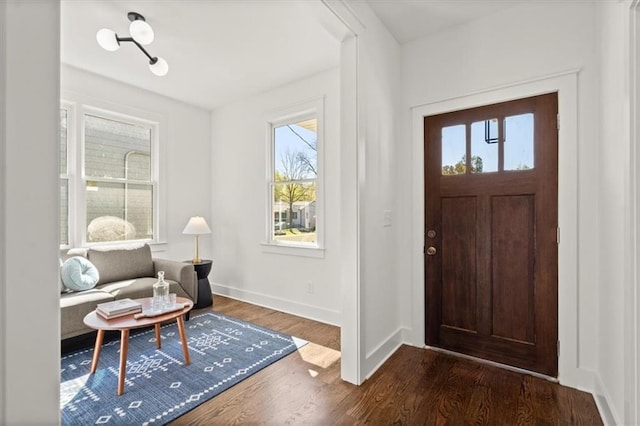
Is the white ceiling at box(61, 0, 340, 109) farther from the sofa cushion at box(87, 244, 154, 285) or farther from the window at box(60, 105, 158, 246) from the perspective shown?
the sofa cushion at box(87, 244, 154, 285)

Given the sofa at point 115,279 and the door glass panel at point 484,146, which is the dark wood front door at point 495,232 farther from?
the sofa at point 115,279

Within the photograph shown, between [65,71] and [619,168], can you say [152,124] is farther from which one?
[619,168]

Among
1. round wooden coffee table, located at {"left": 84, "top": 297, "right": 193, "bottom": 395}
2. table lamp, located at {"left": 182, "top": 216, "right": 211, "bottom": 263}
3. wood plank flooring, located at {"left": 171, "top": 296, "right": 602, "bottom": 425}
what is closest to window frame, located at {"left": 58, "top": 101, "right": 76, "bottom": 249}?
table lamp, located at {"left": 182, "top": 216, "right": 211, "bottom": 263}

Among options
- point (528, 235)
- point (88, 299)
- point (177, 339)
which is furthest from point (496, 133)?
point (88, 299)

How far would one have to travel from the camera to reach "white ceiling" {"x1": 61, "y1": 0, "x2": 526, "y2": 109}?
2.36 m

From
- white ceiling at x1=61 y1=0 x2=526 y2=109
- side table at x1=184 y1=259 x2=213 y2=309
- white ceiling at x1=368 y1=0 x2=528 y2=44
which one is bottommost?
side table at x1=184 y1=259 x2=213 y2=309

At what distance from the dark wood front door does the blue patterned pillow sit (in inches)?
126

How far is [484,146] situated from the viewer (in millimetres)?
2504

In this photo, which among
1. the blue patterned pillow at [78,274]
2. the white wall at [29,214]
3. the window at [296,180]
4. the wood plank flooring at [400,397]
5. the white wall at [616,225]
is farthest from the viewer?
the window at [296,180]

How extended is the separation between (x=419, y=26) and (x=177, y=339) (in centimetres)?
351

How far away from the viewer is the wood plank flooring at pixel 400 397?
71.5 inches

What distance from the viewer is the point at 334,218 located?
11.1 ft

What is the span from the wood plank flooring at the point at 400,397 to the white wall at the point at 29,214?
1367 mm

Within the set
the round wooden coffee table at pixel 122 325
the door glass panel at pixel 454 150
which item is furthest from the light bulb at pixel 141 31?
the door glass panel at pixel 454 150
